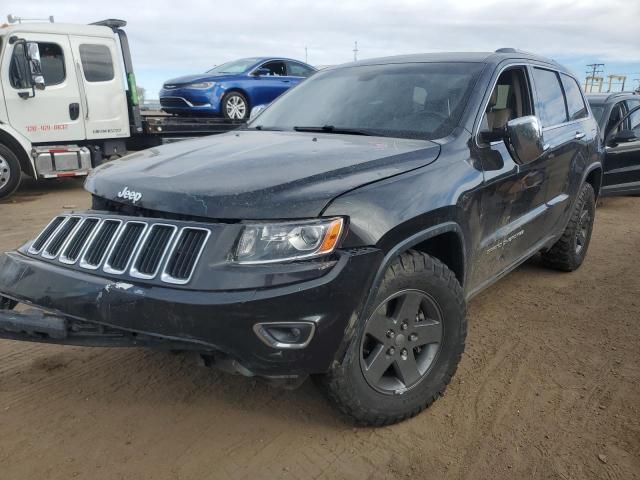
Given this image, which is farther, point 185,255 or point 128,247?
point 128,247

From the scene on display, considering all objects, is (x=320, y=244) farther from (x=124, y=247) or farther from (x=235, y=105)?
(x=235, y=105)

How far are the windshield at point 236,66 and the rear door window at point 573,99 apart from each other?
7.51 metres

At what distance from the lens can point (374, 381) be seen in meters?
2.50

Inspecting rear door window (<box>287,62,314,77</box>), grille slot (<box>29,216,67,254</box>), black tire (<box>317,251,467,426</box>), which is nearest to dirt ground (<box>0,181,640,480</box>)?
black tire (<box>317,251,467,426</box>)

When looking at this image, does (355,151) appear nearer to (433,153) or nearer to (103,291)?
(433,153)

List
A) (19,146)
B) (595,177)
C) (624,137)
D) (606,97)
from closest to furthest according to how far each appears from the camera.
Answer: (595,177) → (624,137) → (606,97) → (19,146)

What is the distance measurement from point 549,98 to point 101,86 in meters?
7.78

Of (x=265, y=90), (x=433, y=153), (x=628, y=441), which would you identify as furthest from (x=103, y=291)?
(x=265, y=90)

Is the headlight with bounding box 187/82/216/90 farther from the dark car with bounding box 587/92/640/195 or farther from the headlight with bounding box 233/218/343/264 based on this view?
the headlight with bounding box 233/218/343/264

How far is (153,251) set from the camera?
2221mm

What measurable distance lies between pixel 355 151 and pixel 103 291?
1.33 meters

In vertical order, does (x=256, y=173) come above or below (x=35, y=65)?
below

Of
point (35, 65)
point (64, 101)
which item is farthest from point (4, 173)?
point (35, 65)

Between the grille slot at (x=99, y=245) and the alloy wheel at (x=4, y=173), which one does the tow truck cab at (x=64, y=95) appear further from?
the grille slot at (x=99, y=245)
